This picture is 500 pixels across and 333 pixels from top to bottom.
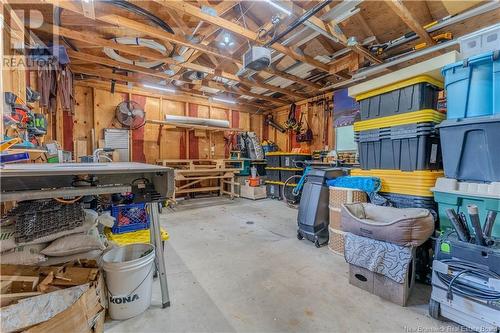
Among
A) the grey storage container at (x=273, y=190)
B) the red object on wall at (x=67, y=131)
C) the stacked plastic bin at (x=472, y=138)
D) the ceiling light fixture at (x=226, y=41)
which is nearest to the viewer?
the stacked plastic bin at (x=472, y=138)

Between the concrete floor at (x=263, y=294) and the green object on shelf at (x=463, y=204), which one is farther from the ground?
the green object on shelf at (x=463, y=204)

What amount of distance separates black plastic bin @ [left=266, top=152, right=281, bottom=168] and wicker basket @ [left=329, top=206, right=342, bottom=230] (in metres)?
3.13

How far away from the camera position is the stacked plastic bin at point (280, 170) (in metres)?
5.14

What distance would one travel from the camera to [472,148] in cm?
159

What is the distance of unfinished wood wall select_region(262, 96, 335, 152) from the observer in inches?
219

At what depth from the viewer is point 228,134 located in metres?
6.64

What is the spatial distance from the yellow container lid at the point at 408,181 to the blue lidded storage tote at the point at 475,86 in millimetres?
524

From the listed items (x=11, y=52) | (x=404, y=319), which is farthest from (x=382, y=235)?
(x=11, y=52)

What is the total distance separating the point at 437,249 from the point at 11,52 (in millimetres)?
4263

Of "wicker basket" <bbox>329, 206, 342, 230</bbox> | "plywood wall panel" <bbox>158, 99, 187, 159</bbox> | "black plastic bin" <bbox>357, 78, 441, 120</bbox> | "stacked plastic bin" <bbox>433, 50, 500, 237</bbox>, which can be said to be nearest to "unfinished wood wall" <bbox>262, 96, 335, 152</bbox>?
"plywood wall panel" <bbox>158, 99, 187, 159</bbox>

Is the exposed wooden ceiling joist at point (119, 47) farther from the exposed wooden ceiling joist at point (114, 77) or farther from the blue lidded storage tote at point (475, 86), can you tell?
the blue lidded storage tote at point (475, 86)

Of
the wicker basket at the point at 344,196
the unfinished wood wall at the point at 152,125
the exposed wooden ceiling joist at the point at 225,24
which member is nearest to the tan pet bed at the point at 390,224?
the wicker basket at the point at 344,196

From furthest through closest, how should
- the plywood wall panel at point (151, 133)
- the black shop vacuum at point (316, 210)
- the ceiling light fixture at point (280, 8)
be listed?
the plywood wall panel at point (151, 133) → the black shop vacuum at point (316, 210) → the ceiling light fixture at point (280, 8)

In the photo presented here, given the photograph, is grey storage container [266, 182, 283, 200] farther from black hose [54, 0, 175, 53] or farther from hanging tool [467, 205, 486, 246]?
hanging tool [467, 205, 486, 246]
